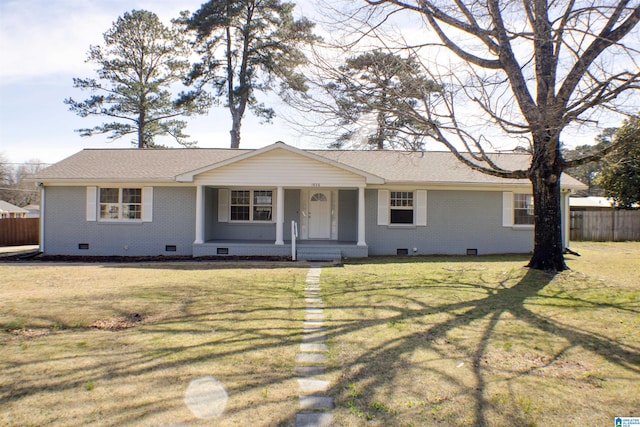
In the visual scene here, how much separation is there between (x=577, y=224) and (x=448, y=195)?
9872mm

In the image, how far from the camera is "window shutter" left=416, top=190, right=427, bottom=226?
15.2 metres

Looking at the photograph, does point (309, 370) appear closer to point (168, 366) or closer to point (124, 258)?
point (168, 366)

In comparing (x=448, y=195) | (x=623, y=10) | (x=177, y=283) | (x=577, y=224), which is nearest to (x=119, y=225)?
(x=177, y=283)

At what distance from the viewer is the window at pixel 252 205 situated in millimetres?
16109

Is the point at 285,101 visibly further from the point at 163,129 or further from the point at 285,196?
the point at 163,129

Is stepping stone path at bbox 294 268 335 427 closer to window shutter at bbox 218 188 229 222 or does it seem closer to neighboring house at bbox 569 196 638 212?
window shutter at bbox 218 188 229 222

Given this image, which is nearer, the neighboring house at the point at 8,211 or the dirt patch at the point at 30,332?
the dirt patch at the point at 30,332

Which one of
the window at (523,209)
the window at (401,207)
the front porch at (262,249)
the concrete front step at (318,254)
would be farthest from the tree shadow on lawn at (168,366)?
the window at (523,209)

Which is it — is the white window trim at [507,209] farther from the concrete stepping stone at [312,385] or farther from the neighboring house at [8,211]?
the neighboring house at [8,211]

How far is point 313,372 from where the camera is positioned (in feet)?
14.2

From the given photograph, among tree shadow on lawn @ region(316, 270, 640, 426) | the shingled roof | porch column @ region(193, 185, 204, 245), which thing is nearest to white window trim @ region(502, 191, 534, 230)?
the shingled roof

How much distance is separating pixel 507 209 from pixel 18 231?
23.4 meters

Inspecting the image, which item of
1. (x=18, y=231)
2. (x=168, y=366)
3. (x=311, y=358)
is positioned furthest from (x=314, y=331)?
(x=18, y=231)

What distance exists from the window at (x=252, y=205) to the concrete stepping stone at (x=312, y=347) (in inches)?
439
